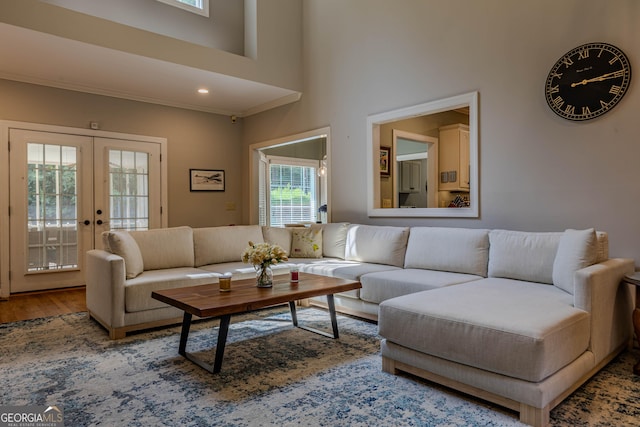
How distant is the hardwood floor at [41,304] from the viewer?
13.1 feet

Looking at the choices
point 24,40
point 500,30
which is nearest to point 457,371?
point 500,30

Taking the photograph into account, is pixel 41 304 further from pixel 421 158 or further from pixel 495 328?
pixel 421 158

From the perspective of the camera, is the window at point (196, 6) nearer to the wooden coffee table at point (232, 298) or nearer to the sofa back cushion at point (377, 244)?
the sofa back cushion at point (377, 244)

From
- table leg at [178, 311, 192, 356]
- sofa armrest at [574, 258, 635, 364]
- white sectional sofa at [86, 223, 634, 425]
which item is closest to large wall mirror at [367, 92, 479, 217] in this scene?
white sectional sofa at [86, 223, 634, 425]

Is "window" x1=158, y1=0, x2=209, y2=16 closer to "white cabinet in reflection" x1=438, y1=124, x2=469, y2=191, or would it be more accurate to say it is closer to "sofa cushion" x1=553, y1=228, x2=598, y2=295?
"white cabinet in reflection" x1=438, y1=124, x2=469, y2=191

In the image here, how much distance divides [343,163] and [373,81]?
3.42ft

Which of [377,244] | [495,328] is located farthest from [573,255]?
[377,244]

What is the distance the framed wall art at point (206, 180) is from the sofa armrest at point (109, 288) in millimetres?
2860

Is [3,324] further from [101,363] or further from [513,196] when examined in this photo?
[513,196]

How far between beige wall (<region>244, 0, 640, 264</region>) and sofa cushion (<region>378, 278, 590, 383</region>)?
104 centimetres

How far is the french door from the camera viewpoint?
4926 mm

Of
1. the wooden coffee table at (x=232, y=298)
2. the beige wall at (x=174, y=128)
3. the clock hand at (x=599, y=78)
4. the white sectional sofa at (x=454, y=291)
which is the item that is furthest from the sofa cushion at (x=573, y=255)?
the beige wall at (x=174, y=128)

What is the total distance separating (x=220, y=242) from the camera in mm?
4535

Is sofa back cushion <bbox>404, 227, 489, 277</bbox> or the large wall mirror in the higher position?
the large wall mirror
